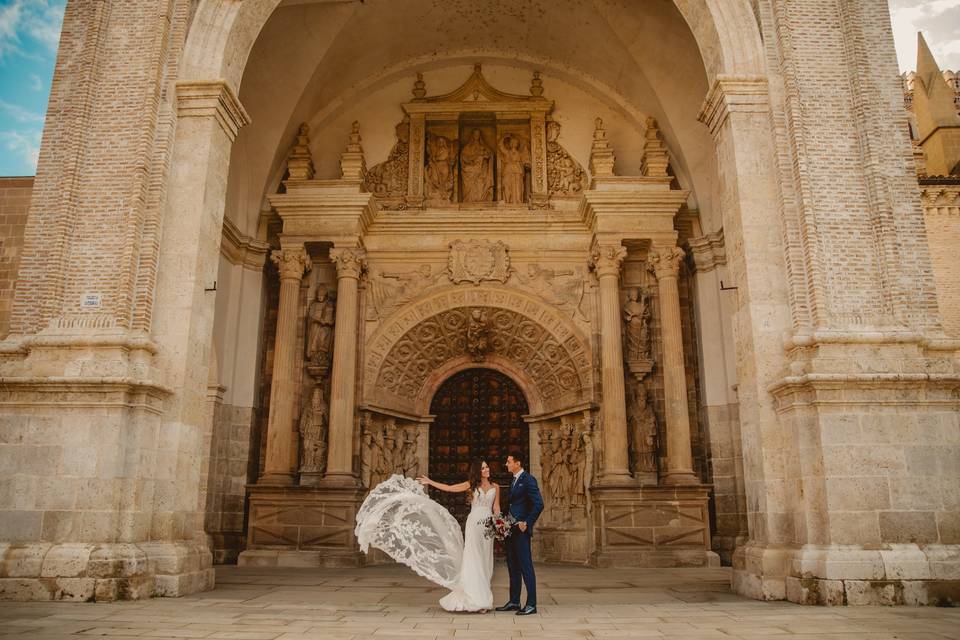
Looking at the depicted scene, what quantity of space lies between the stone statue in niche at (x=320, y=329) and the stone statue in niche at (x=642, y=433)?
17.4 feet

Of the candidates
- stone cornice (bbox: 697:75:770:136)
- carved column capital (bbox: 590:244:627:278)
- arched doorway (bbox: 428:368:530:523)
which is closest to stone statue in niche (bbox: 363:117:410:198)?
arched doorway (bbox: 428:368:530:523)

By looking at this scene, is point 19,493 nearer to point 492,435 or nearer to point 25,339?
point 25,339

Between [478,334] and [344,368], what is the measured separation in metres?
2.55

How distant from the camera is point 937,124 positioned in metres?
18.7

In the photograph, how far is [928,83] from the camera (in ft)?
64.9

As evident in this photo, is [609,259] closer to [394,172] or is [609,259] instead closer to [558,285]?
[558,285]

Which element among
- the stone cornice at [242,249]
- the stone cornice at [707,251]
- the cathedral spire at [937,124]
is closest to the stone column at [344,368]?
the stone cornice at [242,249]

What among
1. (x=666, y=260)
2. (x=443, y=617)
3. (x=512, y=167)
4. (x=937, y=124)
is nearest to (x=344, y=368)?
(x=512, y=167)

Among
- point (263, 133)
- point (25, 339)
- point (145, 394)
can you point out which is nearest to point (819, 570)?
point (145, 394)

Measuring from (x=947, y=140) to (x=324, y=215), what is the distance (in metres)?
15.4

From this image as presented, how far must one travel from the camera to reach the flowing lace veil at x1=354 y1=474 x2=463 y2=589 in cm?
651

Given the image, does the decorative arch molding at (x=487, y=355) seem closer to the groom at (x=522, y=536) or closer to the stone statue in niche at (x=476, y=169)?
the stone statue in niche at (x=476, y=169)

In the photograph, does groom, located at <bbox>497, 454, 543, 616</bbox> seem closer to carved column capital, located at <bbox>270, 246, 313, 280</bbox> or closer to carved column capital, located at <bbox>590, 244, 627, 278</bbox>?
carved column capital, located at <bbox>590, 244, 627, 278</bbox>

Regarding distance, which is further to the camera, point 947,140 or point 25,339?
point 947,140
